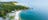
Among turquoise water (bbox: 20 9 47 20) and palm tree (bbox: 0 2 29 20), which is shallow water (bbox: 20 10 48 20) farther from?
palm tree (bbox: 0 2 29 20)

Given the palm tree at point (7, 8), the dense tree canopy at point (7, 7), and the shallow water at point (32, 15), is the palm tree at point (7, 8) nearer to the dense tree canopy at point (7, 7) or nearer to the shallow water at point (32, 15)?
the dense tree canopy at point (7, 7)

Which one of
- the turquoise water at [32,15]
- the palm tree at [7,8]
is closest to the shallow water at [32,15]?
the turquoise water at [32,15]

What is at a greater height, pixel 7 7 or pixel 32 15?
pixel 7 7

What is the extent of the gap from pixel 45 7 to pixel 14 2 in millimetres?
489

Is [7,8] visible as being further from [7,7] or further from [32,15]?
[32,15]

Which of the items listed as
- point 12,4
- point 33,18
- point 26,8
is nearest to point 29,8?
point 26,8

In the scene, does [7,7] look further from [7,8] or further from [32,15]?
[32,15]

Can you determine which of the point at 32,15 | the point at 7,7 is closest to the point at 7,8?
the point at 7,7

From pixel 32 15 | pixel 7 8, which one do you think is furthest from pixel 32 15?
pixel 7 8

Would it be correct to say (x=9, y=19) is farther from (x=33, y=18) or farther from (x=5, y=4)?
(x=33, y=18)

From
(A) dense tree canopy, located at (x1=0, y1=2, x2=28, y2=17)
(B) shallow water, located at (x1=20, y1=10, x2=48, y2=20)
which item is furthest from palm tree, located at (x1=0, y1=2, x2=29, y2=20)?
(B) shallow water, located at (x1=20, y1=10, x2=48, y2=20)

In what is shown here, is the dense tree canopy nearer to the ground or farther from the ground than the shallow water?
farther from the ground

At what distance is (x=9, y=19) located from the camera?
1.26 metres

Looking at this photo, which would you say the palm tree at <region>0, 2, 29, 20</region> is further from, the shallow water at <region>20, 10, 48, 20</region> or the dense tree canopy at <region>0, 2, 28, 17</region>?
the shallow water at <region>20, 10, 48, 20</region>
